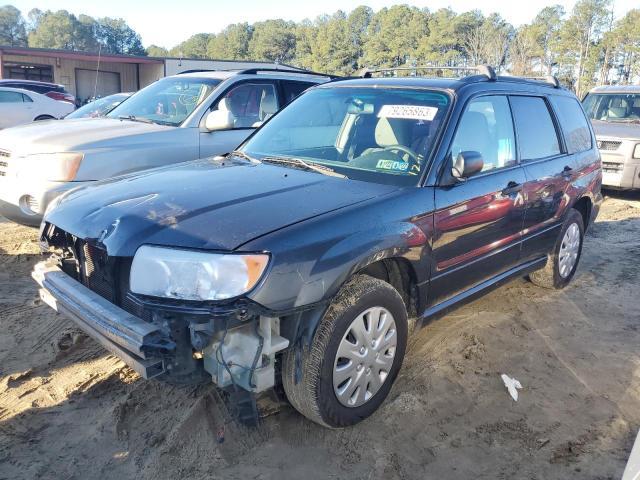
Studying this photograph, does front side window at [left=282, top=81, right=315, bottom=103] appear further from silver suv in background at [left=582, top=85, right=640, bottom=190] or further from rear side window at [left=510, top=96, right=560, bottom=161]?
silver suv in background at [left=582, top=85, right=640, bottom=190]

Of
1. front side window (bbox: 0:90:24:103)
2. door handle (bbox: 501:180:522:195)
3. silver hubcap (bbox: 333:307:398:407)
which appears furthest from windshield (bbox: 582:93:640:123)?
front side window (bbox: 0:90:24:103)

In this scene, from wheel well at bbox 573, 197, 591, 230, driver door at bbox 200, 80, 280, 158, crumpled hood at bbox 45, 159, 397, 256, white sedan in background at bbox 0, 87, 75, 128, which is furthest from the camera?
white sedan in background at bbox 0, 87, 75, 128

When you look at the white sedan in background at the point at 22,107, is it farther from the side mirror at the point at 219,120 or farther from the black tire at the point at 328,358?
the black tire at the point at 328,358

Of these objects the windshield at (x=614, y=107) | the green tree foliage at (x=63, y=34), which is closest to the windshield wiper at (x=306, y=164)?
the windshield at (x=614, y=107)

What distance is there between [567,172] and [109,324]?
3.88m

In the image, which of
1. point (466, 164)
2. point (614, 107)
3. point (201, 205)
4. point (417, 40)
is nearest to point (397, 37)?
point (417, 40)

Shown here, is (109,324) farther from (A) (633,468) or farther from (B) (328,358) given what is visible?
(A) (633,468)

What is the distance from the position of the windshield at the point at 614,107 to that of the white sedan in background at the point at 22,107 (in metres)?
13.1

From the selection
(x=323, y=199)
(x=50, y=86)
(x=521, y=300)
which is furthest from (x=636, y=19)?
(x=323, y=199)

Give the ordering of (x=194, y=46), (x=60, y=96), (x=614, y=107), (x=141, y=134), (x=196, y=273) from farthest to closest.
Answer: (x=194, y=46)
(x=60, y=96)
(x=614, y=107)
(x=141, y=134)
(x=196, y=273)

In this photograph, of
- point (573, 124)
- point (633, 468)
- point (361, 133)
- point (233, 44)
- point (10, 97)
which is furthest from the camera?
point (233, 44)

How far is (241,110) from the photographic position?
6.34 m

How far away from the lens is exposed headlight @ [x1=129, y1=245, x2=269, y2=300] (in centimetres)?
245

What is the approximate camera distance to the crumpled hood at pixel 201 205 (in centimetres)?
263
